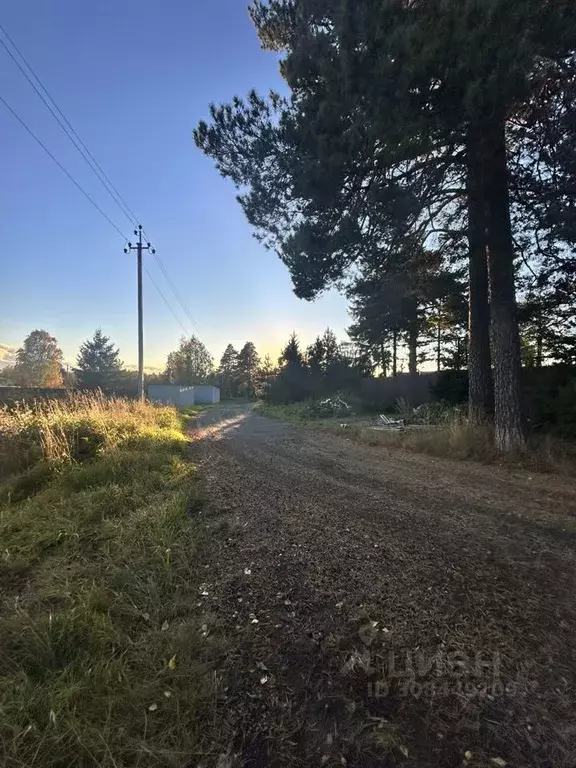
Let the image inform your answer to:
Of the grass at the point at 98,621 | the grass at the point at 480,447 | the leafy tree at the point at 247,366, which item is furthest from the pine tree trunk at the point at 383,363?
the leafy tree at the point at 247,366

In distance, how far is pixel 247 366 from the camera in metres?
54.2

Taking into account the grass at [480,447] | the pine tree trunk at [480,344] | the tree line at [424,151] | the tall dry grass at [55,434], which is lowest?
the grass at [480,447]

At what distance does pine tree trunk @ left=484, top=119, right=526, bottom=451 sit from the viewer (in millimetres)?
6223

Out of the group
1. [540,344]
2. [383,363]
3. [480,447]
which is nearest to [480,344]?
[480,447]

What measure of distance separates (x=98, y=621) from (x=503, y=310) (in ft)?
22.7

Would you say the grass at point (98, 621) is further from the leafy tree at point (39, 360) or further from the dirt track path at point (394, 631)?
the leafy tree at point (39, 360)

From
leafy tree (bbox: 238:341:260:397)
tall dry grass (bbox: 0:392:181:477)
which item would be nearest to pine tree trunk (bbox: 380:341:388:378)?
tall dry grass (bbox: 0:392:181:477)

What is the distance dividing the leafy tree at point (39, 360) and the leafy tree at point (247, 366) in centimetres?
2213

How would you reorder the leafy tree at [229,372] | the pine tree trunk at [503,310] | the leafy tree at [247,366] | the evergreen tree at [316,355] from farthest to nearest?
the leafy tree at [229,372], the leafy tree at [247,366], the evergreen tree at [316,355], the pine tree trunk at [503,310]

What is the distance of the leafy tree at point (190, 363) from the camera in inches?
2201

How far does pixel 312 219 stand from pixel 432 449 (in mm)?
4758

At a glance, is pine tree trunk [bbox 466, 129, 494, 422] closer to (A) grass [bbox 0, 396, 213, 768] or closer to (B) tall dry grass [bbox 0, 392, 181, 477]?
(A) grass [bbox 0, 396, 213, 768]

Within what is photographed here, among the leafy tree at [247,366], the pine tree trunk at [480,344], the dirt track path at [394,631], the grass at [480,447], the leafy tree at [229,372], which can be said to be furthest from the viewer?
the leafy tree at [229,372]

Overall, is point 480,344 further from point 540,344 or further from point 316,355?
point 316,355
